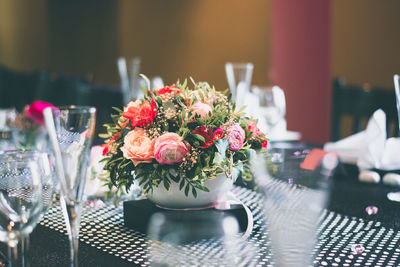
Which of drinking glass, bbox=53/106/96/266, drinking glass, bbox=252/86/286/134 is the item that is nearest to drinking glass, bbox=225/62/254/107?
drinking glass, bbox=252/86/286/134

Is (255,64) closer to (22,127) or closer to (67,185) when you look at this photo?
(22,127)

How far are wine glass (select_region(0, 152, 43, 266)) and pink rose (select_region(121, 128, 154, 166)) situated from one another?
22 centimetres

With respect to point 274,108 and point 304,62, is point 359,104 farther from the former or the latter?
point 304,62

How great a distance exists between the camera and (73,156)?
848 millimetres

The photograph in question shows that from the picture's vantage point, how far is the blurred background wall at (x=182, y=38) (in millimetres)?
3840

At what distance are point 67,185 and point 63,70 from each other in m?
8.56

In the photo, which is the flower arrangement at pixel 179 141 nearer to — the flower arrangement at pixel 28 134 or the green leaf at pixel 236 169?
the green leaf at pixel 236 169

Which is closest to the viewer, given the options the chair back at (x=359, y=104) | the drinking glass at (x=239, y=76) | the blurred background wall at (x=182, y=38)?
the drinking glass at (x=239, y=76)

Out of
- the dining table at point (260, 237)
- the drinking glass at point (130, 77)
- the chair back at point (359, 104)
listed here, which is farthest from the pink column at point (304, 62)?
Answer: the dining table at point (260, 237)

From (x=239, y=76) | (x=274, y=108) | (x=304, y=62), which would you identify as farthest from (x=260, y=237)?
(x=304, y=62)

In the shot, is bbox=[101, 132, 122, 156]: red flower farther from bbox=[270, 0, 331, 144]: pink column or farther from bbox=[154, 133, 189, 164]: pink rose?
bbox=[270, 0, 331, 144]: pink column

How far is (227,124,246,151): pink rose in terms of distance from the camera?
1.08 meters

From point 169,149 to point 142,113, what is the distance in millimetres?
117

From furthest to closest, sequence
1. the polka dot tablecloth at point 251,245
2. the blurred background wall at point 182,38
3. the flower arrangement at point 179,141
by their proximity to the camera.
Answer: the blurred background wall at point 182,38 → the flower arrangement at point 179,141 → the polka dot tablecloth at point 251,245
